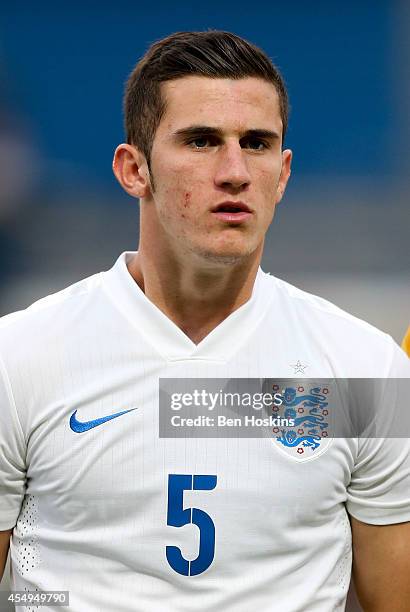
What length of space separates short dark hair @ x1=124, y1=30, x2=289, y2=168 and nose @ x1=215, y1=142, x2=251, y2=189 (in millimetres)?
156

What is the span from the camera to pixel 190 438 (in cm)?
194

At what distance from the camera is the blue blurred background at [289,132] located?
5566mm

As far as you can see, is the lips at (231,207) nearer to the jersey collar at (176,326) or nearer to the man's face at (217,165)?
the man's face at (217,165)

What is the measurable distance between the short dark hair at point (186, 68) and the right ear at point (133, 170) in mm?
22

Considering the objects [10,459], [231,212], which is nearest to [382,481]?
[231,212]

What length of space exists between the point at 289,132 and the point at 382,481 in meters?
3.74

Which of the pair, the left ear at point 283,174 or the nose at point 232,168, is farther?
the left ear at point 283,174

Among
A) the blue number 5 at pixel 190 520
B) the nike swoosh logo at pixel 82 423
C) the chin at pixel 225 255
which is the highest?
the chin at pixel 225 255

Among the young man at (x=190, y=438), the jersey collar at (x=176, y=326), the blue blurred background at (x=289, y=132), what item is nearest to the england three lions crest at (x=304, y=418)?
the young man at (x=190, y=438)

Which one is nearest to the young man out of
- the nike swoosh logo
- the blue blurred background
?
the nike swoosh logo

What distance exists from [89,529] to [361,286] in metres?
3.71

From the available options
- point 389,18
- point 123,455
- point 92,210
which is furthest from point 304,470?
point 389,18

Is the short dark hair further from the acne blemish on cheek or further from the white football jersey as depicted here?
the white football jersey

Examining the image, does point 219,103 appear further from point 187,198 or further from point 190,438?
point 190,438
